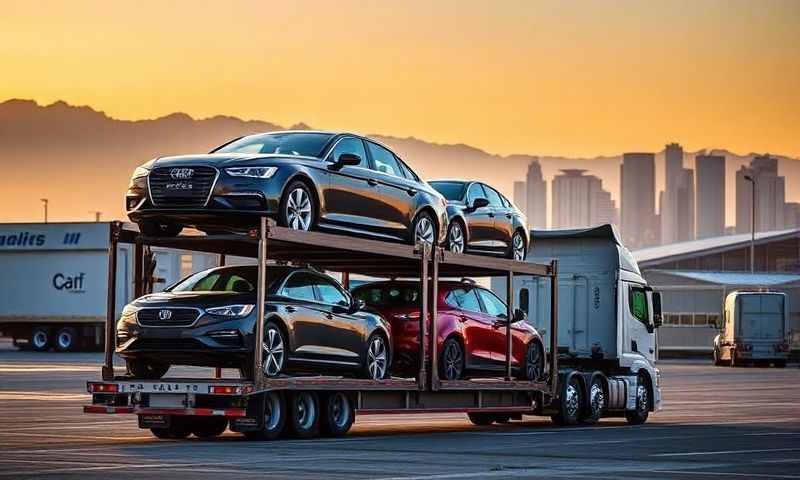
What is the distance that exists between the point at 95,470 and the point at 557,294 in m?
11.9

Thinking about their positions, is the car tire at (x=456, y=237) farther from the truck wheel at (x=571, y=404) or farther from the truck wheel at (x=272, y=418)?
the truck wheel at (x=272, y=418)

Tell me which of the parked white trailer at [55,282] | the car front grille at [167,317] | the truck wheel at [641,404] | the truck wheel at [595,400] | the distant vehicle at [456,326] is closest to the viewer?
the car front grille at [167,317]

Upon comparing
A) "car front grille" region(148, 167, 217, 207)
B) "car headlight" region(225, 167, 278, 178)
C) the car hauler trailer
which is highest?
"car headlight" region(225, 167, 278, 178)

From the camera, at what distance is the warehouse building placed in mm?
77438

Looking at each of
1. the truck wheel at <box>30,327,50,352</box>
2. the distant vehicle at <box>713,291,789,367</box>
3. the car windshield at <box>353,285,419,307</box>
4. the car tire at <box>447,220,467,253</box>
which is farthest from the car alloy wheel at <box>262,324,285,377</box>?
the distant vehicle at <box>713,291,789,367</box>

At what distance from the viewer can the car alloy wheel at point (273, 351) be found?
734 inches

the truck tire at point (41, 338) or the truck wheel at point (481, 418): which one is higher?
the truck tire at point (41, 338)

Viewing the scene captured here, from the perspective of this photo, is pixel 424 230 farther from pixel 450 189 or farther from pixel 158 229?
pixel 158 229

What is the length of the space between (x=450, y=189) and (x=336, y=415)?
5.34m

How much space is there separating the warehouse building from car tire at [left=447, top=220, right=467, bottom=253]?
51505mm

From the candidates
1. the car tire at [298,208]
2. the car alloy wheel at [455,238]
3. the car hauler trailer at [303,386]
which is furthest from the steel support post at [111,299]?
the car alloy wheel at [455,238]

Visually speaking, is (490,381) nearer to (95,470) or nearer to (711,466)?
(711,466)

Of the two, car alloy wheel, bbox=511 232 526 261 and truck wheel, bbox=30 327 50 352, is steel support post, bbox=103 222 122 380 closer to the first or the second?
car alloy wheel, bbox=511 232 526 261

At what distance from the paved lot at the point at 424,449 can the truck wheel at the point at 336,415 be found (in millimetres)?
262
